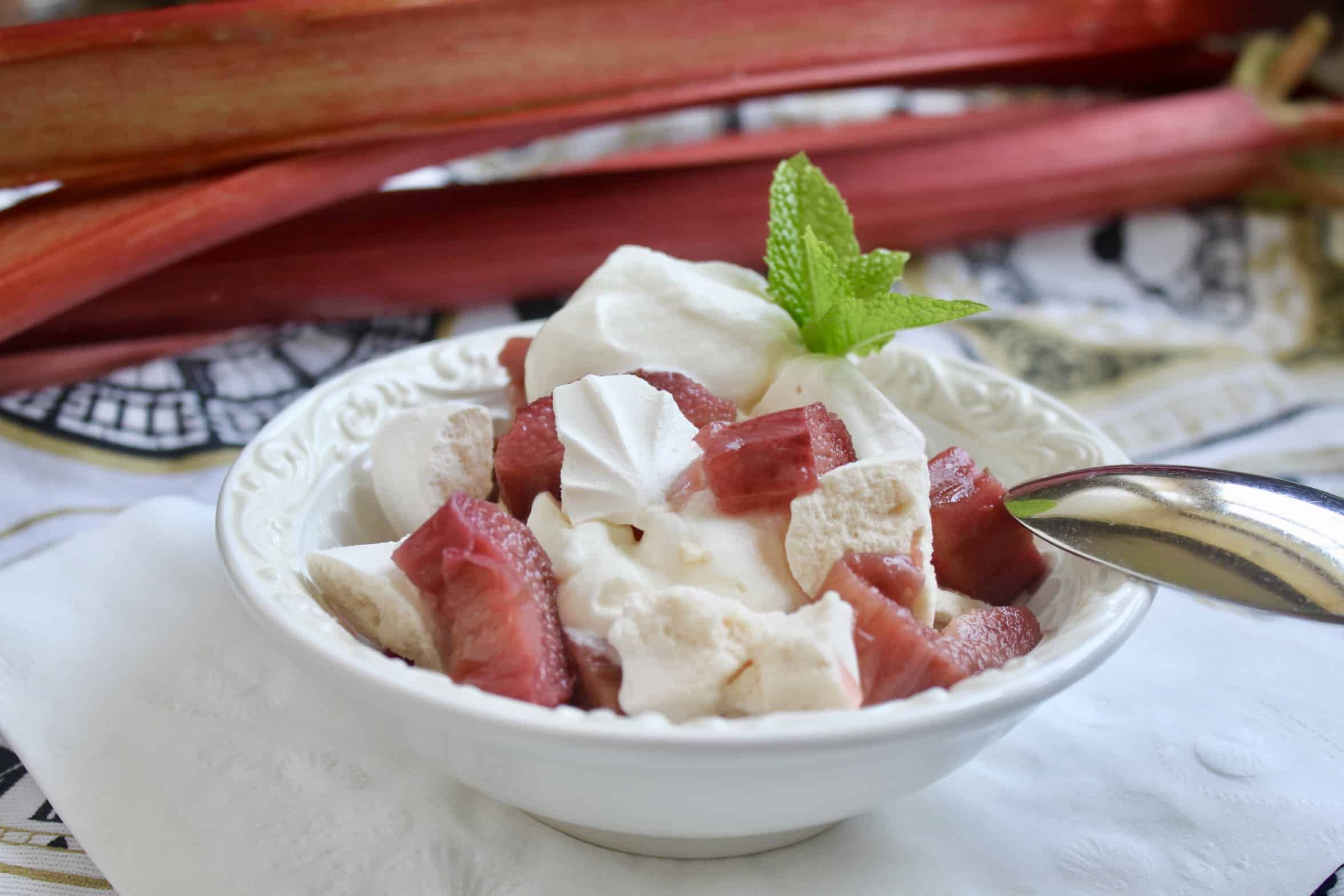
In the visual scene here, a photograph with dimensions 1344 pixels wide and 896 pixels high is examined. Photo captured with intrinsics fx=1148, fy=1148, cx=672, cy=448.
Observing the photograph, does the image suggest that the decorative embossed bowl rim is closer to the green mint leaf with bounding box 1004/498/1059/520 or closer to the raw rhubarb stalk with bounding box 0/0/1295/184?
the green mint leaf with bounding box 1004/498/1059/520

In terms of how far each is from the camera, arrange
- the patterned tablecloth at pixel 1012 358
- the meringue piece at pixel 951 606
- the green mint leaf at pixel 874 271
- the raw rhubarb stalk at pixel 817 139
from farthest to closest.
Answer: the raw rhubarb stalk at pixel 817 139 → the patterned tablecloth at pixel 1012 358 → the green mint leaf at pixel 874 271 → the meringue piece at pixel 951 606

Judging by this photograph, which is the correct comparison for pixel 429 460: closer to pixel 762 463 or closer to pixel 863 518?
pixel 762 463

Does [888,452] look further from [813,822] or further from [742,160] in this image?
[742,160]

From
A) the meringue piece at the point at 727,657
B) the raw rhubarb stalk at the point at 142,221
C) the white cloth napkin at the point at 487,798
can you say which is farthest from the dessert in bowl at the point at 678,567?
the raw rhubarb stalk at the point at 142,221

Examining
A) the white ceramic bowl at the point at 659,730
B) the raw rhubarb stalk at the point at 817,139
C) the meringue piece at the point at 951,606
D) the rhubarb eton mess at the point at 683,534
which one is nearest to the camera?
the white ceramic bowl at the point at 659,730

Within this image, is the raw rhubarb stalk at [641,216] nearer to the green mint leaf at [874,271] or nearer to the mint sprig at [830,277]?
the mint sprig at [830,277]

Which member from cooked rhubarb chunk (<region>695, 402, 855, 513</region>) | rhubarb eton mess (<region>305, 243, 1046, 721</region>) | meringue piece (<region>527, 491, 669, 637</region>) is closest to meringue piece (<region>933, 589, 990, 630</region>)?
rhubarb eton mess (<region>305, 243, 1046, 721</region>)
